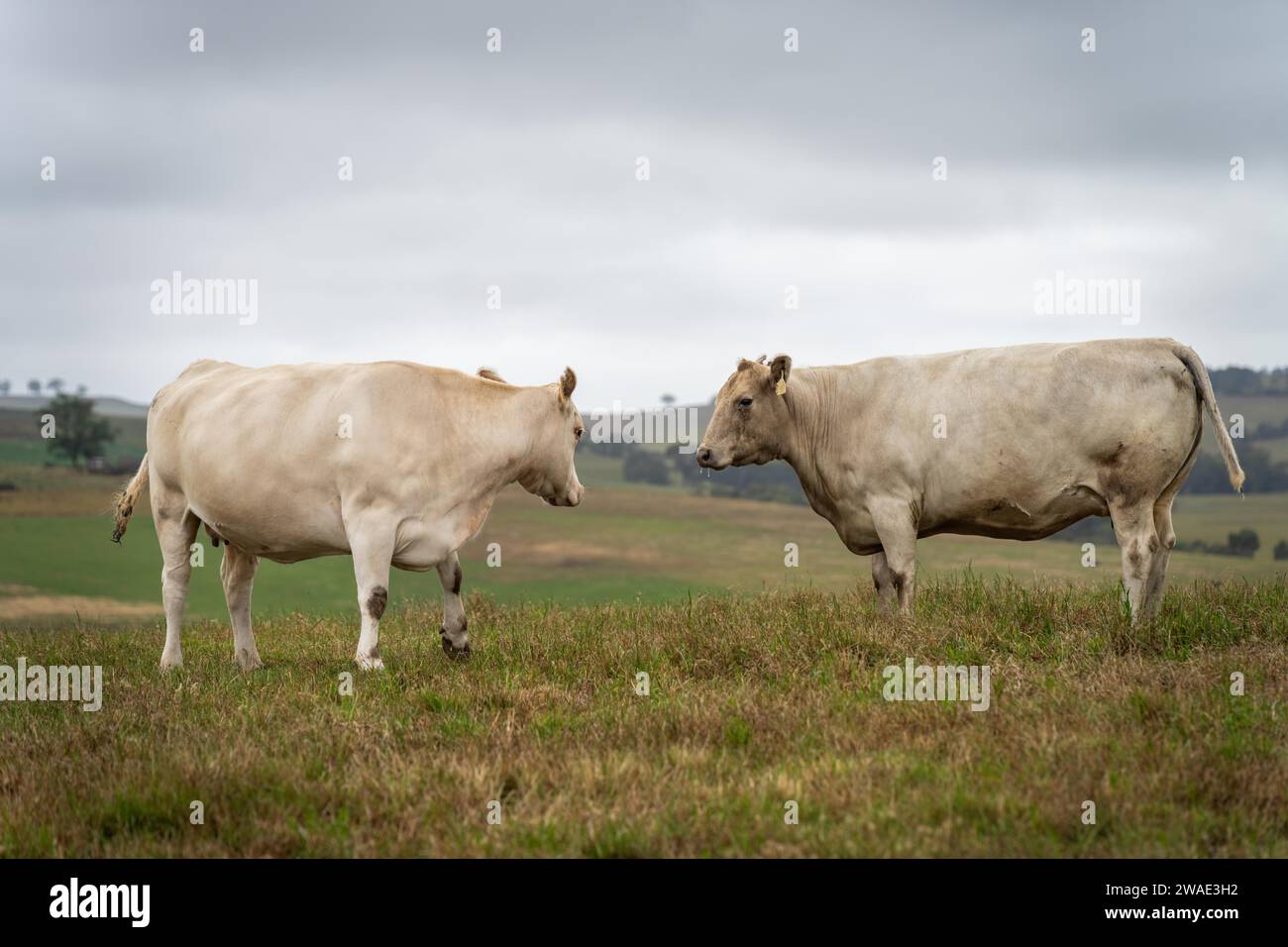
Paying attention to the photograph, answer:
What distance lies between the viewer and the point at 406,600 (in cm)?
1450

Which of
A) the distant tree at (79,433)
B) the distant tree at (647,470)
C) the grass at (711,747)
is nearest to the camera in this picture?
the grass at (711,747)

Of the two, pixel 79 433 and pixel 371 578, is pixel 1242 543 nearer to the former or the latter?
pixel 371 578

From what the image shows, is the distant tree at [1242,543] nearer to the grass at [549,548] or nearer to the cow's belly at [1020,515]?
the grass at [549,548]

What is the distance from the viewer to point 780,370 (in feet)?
38.2

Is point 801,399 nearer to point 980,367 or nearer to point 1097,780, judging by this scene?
point 980,367

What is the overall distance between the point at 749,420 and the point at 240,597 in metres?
5.11

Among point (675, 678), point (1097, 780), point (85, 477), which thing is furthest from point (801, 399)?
point (85, 477)

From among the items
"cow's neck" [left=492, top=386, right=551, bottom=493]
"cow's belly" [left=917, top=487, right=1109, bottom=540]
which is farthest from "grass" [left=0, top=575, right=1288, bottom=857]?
"cow's neck" [left=492, top=386, right=551, bottom=493]

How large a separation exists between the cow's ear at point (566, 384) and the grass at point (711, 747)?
210 cm

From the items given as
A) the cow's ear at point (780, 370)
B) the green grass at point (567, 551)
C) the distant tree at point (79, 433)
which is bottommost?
the green grass at point (567, 551)

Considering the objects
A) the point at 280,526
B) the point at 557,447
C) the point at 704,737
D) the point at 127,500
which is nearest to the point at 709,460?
the point at 557,447

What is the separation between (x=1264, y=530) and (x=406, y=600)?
69563 millimetres

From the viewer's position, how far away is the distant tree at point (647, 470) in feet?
303

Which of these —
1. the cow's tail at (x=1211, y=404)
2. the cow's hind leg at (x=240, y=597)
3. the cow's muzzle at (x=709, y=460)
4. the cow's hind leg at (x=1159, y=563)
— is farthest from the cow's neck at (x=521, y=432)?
the cow's tail at (x=1211, y=404)
